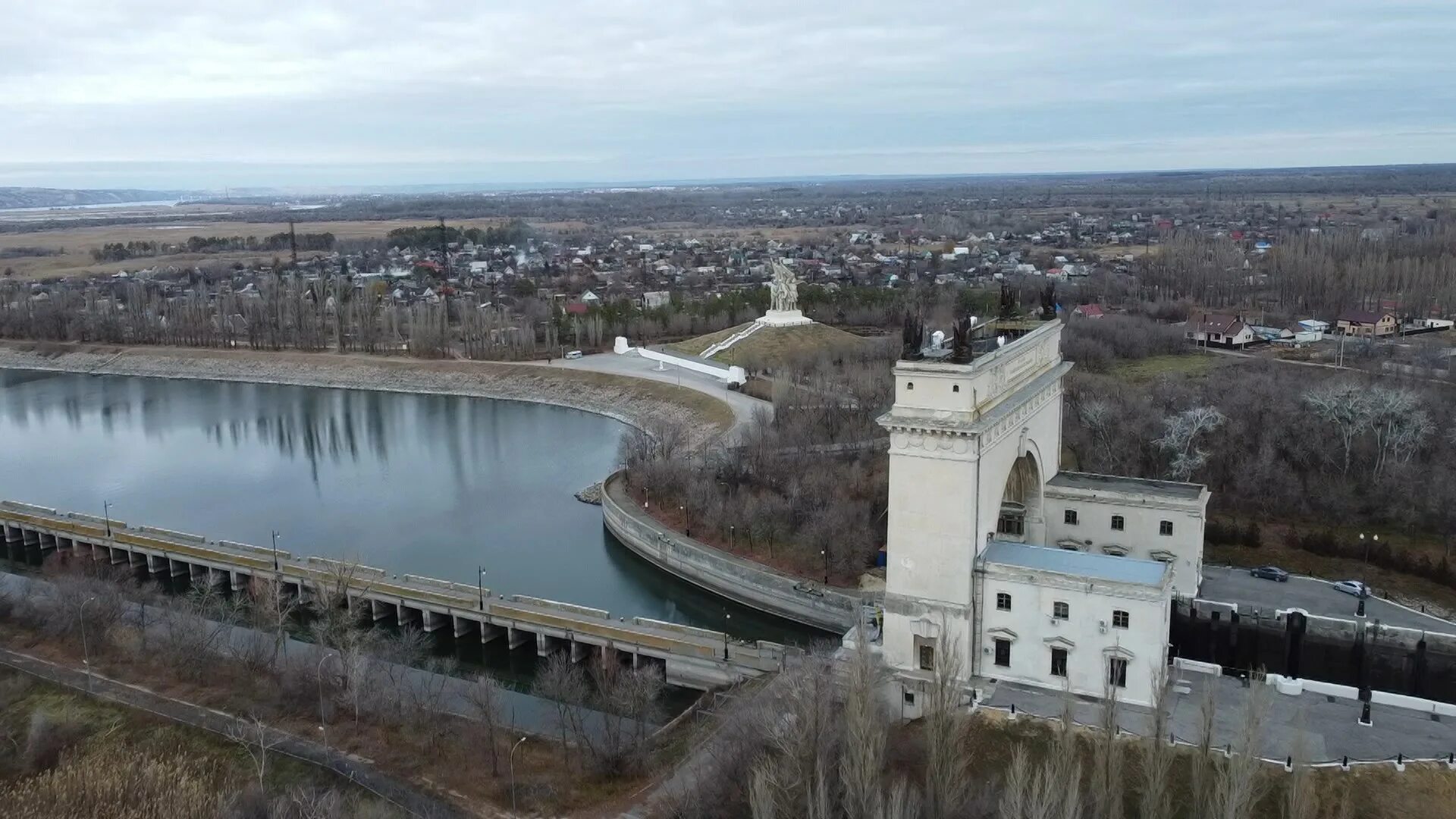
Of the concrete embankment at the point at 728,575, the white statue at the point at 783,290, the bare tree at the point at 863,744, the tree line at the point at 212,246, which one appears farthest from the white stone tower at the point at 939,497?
the tree line at the point at 212,246

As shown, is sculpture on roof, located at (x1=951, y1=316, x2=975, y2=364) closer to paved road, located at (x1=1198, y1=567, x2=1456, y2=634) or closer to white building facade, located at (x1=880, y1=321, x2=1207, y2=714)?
white building facade, located at (x1=880, y1=321, x2=1207, y2=714)

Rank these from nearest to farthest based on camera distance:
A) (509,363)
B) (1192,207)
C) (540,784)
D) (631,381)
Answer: (540,784) < (631,381) < (509,363) < (1192,207)

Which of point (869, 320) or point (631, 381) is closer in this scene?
point (631, 381)

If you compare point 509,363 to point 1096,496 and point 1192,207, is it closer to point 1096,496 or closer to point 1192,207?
point 1096,496

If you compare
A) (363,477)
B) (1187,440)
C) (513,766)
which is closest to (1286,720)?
(513,766)

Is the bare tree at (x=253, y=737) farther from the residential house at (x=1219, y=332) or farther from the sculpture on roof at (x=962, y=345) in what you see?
the residential house at (x=1219, y=332)

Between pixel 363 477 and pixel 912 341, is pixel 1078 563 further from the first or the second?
pixel 363 477

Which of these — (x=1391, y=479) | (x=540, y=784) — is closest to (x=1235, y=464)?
(x=1391, y=479)
